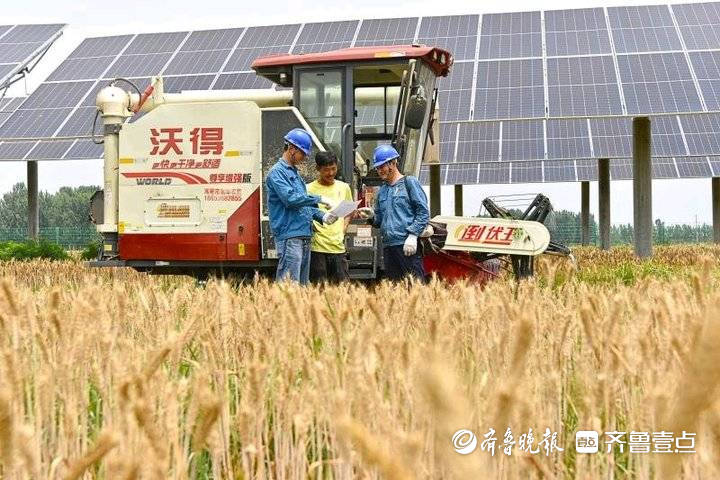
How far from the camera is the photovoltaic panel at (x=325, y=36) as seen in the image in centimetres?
1842

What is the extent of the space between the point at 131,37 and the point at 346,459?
62.6 feet

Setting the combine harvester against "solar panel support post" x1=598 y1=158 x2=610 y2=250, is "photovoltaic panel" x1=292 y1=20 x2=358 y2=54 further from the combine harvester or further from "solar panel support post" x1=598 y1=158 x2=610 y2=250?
"solar panel support post" x1=598 y1=158 x2=610 y2=250

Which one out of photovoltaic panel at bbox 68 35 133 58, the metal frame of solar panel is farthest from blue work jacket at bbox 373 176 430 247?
the metal frame of solar panel

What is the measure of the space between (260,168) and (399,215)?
71.8 inches

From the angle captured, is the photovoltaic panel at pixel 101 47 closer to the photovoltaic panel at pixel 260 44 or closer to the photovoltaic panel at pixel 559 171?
the photovoltaic panel at pixel 260 44

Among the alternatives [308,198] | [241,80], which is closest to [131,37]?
[241,80]

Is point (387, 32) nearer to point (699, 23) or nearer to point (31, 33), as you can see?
point (699, 23)

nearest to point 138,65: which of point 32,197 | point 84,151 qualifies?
point 84,151

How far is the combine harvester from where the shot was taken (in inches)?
388

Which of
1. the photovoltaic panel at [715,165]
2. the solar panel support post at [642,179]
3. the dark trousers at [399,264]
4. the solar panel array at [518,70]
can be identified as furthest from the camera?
the photovoltaic panel at [715,165]

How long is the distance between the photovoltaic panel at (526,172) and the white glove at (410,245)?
77.0 ft

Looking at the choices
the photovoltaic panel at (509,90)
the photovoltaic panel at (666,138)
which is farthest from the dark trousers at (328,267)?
the photovoltaic panel at (666,138)

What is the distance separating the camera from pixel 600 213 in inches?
1141

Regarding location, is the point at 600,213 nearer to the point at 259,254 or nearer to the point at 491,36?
the point at 491,36
